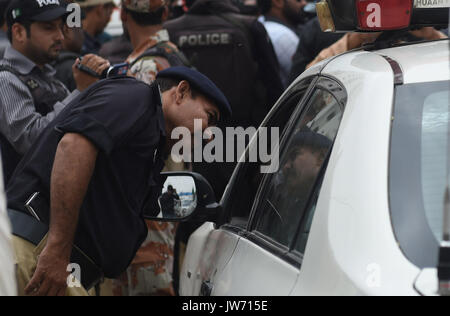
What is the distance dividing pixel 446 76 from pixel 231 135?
3.51 m

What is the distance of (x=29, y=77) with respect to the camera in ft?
14.9

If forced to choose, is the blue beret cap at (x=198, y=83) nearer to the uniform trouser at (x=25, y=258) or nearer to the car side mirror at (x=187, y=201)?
the car side mirror at (x=187, y=201)

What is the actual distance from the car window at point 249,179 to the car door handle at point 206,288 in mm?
251

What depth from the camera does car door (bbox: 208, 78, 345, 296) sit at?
2434mm

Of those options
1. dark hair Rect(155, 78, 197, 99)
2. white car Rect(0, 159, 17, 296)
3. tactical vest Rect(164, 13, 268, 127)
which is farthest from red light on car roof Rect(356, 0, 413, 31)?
tactical vest Rect(164, 13, 268, 127)

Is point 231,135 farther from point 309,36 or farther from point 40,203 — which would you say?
point 40,203

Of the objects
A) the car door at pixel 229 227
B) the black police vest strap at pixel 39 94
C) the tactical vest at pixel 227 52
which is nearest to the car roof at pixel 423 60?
the car door at pixel 229 227

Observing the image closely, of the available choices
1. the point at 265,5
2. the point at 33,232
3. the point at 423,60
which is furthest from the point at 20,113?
the point at 265,5

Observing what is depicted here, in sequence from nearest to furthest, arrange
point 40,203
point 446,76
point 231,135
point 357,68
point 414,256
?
point 414,256 → point 446,76 → point 357,68 → point 40,203 → point 231,135

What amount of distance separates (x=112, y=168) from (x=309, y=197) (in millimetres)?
1084

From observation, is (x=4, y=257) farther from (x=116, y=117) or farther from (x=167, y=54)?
(x=167, y=54)

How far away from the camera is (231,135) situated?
596 cm

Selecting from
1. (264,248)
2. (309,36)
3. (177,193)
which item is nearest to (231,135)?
(309,36)

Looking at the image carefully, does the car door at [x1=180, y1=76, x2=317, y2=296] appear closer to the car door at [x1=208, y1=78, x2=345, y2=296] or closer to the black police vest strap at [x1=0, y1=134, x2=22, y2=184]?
the car door at [x1=208, y1=78, x2=345, y2=296]
